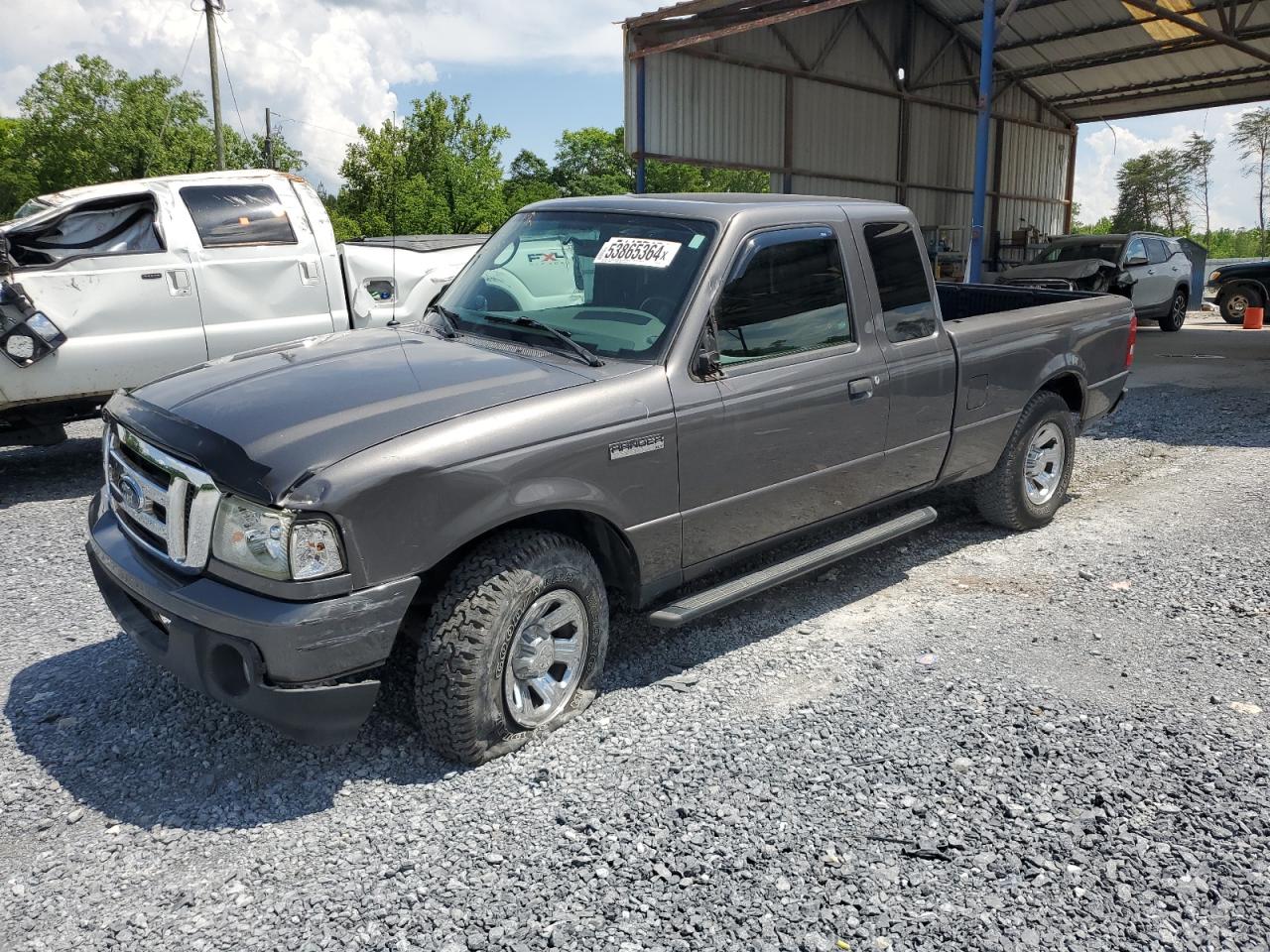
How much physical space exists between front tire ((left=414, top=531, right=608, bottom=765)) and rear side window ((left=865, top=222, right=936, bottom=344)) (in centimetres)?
202

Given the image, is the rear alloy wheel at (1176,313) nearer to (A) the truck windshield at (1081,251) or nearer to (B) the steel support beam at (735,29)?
(A) the truck windshield at (1081,251)

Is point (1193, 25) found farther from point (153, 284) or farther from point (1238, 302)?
point (153, 284)

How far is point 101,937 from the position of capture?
8.50 ft

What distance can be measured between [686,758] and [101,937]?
5.89 ft

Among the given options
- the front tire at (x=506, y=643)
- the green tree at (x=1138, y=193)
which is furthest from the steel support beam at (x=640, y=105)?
the green tree at (x=1138, y=193)

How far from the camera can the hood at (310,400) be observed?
117 inches

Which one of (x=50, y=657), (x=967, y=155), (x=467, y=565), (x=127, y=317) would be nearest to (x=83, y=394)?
(x=127, y=317)

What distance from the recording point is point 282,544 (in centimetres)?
287

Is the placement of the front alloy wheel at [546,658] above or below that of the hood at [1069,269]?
below

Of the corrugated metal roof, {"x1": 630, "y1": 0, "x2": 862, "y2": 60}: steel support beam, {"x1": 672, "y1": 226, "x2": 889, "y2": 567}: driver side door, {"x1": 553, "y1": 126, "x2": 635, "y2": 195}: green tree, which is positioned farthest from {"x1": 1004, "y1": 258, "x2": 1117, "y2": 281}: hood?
{"x1": 553, "y1": 126, "x2": 635, "y2": 195}: green tree

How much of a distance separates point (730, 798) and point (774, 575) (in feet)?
3.73

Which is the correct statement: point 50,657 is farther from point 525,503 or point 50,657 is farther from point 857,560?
point 857,560

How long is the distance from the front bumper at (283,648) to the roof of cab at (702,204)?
2021 mm

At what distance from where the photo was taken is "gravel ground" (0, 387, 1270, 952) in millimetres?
2674
